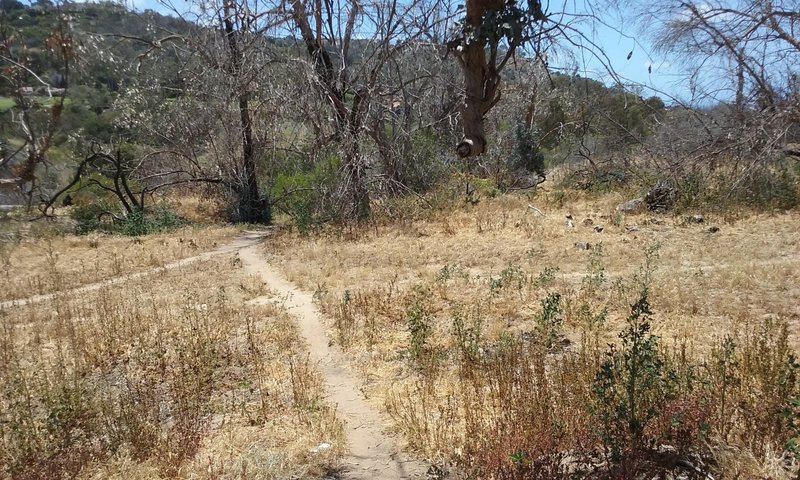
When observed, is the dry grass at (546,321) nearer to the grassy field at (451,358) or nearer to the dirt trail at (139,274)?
the grassy field at (451,358)

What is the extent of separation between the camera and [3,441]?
4031 mm

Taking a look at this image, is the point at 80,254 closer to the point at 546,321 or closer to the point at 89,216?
the point at 89,216

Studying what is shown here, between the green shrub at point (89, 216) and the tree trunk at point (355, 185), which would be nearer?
the tree trunk at point (355, 185)

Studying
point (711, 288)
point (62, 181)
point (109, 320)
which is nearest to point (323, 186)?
point (109, 320)

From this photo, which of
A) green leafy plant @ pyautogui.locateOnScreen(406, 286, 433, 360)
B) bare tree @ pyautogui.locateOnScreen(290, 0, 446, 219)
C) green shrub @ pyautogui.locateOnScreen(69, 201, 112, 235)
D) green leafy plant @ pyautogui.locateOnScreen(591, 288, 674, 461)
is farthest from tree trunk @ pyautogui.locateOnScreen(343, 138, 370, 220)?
green leafy plant @ pyautogui.locateOnScreen(591, 288, 674, 461)

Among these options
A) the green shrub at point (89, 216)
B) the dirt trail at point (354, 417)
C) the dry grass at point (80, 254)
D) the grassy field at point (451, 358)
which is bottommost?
the dirt trail at point (354, 417)

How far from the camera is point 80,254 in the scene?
12219mm

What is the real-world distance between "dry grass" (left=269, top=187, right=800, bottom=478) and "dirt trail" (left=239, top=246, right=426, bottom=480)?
167 mm

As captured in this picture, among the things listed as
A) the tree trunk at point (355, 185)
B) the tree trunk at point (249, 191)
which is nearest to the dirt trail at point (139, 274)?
the tree trunk at point (355, 185)

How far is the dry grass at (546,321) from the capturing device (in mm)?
3600

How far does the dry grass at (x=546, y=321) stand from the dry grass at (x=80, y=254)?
2.33 m

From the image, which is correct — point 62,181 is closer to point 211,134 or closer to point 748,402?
point 211,134

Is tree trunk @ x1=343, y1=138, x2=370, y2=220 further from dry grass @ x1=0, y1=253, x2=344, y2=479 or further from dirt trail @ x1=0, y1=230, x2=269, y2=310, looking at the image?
dry grass @ x1=0, y1=253, x2=344, y2=479

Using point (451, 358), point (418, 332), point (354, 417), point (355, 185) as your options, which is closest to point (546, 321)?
point (451, 358)
